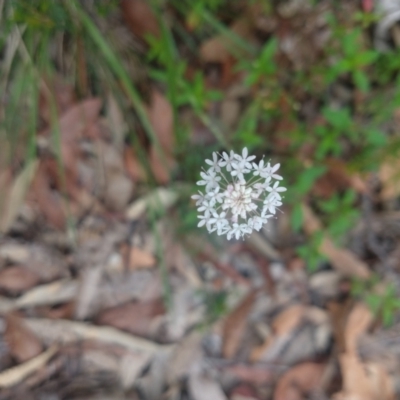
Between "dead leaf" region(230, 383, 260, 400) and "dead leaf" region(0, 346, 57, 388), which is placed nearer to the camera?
"dead leaf" region(0, 346, 57, 388)

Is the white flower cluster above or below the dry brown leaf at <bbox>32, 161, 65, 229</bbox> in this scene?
below

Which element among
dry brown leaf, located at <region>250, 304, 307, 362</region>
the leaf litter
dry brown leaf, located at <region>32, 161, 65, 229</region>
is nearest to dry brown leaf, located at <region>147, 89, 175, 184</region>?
the leaf litter

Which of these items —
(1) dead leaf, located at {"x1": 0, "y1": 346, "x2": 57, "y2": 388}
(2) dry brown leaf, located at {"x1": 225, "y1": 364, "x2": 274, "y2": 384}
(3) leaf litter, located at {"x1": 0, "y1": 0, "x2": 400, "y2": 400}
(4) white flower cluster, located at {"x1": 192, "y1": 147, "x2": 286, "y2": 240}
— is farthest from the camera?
(2) dry brown leaf, located at {"x1": 225, "y1": 364, "x2": 274, "y2": 384}

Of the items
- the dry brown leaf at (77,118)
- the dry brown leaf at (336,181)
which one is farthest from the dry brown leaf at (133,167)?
the dry brown leaf at (336,181)

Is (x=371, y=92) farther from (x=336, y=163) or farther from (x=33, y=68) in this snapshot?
(x=33, y=68)

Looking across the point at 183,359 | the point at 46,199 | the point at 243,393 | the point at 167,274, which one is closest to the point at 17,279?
the point at 46,199

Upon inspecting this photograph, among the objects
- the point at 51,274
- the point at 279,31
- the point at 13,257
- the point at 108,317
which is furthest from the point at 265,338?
the point at 279,31

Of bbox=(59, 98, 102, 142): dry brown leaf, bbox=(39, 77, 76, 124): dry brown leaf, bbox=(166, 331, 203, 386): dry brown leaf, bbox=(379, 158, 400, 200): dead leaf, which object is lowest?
bbox=(166, 331, 203, 386): dry brown leaf

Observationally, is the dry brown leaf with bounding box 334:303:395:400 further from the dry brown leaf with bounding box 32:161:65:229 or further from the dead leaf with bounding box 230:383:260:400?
the dry brown leaf with bounding box 32:161:65:229
